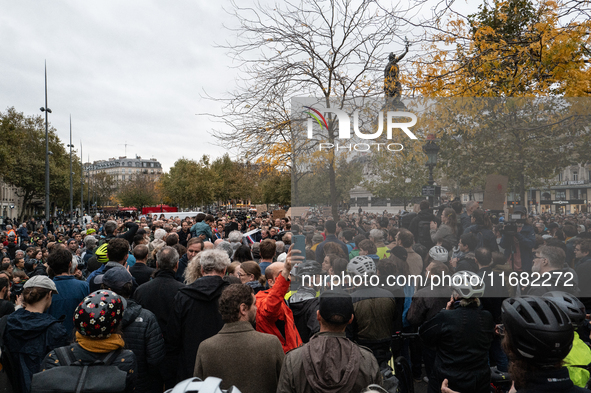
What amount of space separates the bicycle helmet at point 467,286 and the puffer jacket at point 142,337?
100.0 inches

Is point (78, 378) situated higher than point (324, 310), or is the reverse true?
point (324, 310)

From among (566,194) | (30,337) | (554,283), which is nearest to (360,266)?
(554,283)

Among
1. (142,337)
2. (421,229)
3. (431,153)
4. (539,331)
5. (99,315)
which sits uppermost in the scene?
(431,153)

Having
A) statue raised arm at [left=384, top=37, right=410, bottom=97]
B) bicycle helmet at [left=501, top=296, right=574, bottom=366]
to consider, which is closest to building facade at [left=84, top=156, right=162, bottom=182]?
statue raised arm at [left=384, top=37, right=410, bottom=97]

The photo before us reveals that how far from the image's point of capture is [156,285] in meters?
4.20

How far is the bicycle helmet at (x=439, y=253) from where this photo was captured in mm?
4219

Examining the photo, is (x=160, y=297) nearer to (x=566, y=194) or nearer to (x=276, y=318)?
(x=276, y=318)

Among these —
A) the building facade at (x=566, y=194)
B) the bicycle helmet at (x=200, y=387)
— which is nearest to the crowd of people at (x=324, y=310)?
Answer: the building facade at (x=566, y=194)

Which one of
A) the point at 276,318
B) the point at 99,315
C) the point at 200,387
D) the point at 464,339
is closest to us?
the point at 200,387

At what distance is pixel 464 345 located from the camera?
326 cm

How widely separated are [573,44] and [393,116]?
354 centimetres

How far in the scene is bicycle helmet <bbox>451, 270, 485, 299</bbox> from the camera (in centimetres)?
330

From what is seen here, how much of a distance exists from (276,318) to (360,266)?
109 cm

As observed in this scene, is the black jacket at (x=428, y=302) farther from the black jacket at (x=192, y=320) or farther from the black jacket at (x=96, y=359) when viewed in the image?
the black jacket at (x=96, y=359)
